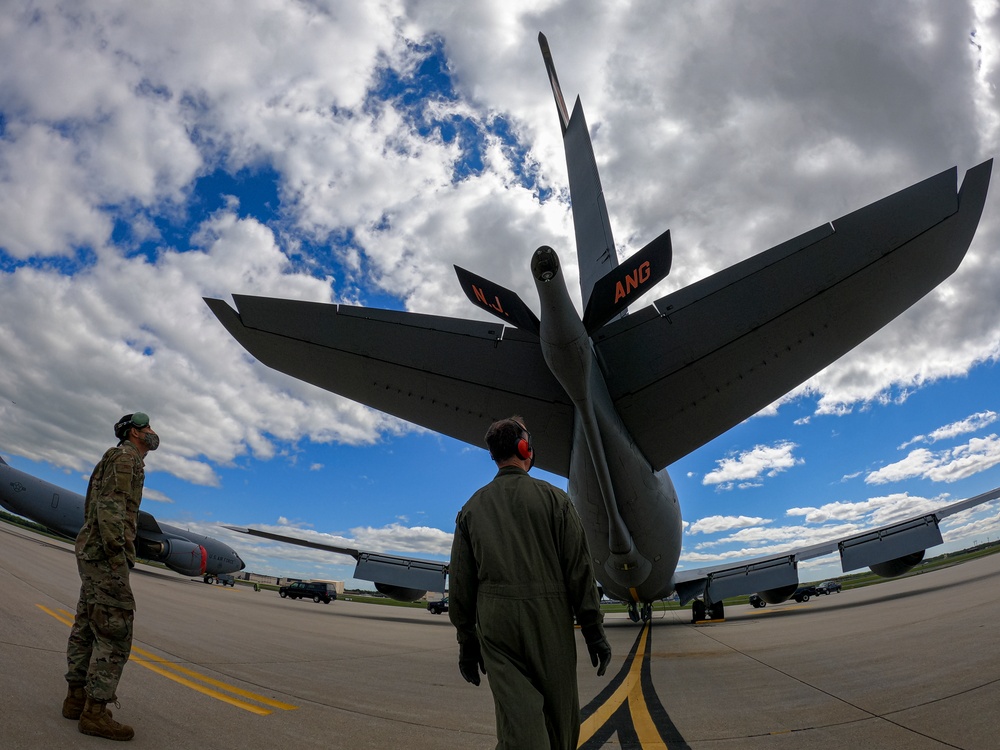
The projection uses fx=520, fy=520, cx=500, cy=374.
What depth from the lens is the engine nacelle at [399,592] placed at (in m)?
16.2

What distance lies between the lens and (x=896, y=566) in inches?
466

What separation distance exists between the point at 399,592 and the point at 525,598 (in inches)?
618

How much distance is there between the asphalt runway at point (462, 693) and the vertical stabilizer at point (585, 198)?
5077 mm

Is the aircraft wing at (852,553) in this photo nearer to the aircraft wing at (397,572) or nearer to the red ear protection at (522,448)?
the aircraft wing at (397,572)

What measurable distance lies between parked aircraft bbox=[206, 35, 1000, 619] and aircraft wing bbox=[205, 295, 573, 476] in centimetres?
2

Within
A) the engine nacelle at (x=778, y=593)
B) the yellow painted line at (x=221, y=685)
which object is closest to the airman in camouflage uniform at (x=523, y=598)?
the yellow painted line at (x=221, y=685)

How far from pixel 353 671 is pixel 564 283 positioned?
17.0 ft

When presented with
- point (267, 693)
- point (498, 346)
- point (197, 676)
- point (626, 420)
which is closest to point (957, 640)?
point (626, 420)

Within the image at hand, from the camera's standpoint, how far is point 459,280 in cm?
380

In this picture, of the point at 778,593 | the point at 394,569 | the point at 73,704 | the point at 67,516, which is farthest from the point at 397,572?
the point at 67,516

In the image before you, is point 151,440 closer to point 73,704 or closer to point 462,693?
point 73,704

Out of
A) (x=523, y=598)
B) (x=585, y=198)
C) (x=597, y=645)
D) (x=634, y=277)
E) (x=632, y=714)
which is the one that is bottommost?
(x=632, y=714)

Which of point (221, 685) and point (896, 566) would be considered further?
point (896, 566)

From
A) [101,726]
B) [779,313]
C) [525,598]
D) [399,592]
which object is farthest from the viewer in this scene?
[399,592]
